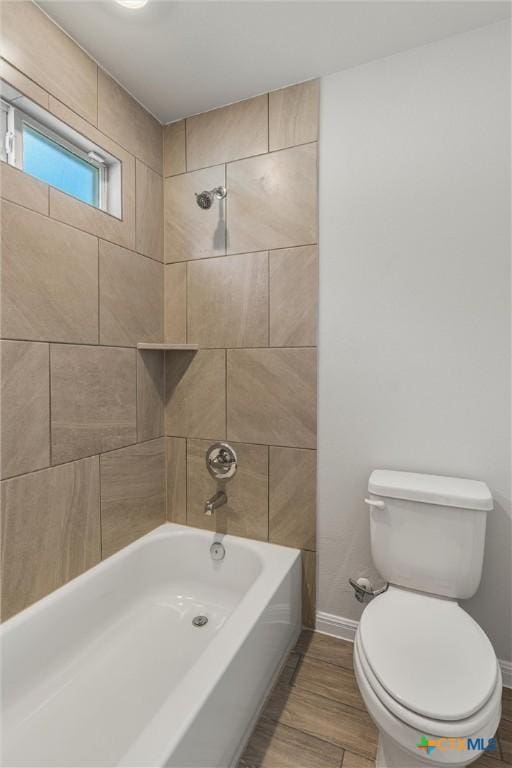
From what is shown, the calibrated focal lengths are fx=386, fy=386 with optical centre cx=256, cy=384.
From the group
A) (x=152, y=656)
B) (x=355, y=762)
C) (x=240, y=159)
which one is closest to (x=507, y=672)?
(x=355, y=762)

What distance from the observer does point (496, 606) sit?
1.57m

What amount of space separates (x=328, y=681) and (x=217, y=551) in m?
0.72

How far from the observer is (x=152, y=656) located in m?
1.57

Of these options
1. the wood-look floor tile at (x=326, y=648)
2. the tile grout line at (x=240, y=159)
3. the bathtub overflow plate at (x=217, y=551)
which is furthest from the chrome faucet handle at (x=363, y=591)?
the tile grout line at (x=240, y=159)

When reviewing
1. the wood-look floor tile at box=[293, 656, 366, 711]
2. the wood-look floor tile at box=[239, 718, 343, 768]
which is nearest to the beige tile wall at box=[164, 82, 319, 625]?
the wood-look floor tile at box=[293, 656, 366, 711]

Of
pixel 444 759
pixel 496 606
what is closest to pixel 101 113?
pixel 444 759

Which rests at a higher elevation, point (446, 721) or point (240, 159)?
point (240, 159)

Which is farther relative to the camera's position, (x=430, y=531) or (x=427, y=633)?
(x=430, y=531)

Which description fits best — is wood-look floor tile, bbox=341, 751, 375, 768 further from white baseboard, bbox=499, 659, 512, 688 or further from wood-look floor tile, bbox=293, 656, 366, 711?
white baseboard, bbox=499, 659, 512, 688

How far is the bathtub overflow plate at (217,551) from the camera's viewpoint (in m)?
1.95

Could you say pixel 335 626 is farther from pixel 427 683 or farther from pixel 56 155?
pixel 56 155

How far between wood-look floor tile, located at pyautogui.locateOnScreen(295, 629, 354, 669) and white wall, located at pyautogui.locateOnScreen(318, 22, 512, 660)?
15cm

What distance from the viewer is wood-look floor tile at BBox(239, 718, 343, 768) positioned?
4.15ft

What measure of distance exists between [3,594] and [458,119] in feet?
8.10
